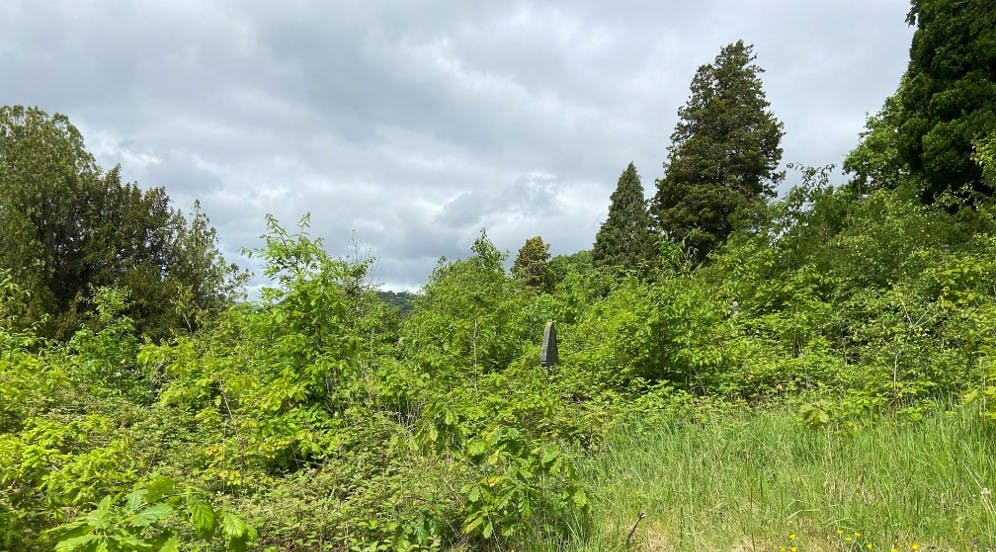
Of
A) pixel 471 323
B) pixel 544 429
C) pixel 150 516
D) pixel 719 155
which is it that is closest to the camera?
pixel 150 516

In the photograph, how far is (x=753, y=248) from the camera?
31.4 feet

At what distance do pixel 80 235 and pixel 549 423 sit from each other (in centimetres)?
1689

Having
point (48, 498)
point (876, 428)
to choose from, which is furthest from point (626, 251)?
point (48, 498)

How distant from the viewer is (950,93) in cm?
906

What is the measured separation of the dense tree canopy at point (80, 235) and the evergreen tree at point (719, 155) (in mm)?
17755

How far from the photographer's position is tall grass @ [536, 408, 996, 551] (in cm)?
238

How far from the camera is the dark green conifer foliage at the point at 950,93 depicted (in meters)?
8.71

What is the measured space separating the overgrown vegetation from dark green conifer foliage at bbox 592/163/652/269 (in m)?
20.7

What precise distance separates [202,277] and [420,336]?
11.6m

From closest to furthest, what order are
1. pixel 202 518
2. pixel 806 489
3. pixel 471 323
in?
pixel 202 518
pixel 806 489
pixel 471 323

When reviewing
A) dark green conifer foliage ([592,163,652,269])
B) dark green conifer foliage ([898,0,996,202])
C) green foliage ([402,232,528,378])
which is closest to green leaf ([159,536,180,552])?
green foliage ([402,232,528,378])

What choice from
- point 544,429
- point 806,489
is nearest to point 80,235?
point 544,429

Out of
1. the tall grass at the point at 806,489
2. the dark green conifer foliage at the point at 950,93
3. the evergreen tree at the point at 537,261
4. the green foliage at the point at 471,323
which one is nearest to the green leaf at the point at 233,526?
the tall grass at the point at 806,489

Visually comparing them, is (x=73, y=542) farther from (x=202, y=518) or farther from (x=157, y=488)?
(x=202, y=518)
